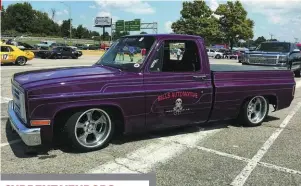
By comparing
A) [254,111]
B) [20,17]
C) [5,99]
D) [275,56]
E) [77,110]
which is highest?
[20,17]

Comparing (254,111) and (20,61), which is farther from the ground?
(20,61)

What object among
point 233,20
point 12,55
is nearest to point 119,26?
point 233,20

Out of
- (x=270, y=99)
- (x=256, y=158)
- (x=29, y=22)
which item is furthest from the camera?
(x=29, y=22)

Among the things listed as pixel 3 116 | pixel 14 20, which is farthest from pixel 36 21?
pixel 3 116

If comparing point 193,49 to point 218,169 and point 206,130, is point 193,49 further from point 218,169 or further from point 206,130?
point 218,169

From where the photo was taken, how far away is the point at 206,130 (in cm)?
661

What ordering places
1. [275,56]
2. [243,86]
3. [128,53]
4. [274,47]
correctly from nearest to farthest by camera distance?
[128,53], [243,86], [275,56], [274,47]

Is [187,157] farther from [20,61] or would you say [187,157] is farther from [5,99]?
[20,61]

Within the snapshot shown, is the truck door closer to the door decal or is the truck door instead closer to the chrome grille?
the door decal

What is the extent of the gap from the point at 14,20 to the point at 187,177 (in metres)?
144

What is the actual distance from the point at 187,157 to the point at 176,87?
3.87ft

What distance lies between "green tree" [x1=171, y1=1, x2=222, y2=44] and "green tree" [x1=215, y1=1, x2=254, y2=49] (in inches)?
107

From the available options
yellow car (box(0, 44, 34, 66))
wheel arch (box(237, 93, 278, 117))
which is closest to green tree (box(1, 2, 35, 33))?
yellow car (box(0, 44, 34, 66))

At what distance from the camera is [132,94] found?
206 inches
